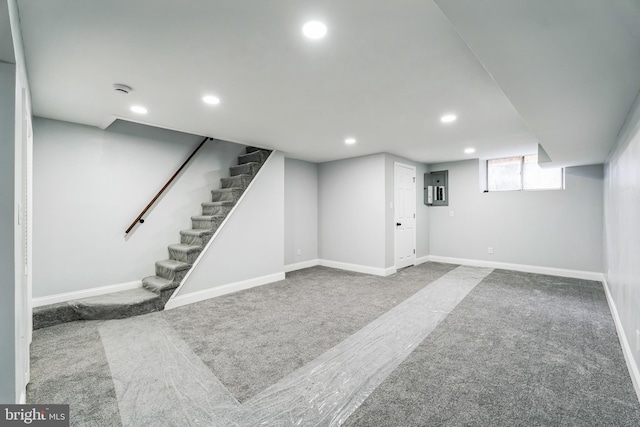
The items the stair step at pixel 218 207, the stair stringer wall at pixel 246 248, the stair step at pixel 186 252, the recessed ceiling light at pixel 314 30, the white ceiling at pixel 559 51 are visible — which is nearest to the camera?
the white ceiling at pixel 559 51

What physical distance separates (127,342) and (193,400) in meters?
1.25

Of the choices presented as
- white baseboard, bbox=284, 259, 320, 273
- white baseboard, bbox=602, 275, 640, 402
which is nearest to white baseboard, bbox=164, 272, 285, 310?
white baseboard, bbox=284, 259, 320, 273

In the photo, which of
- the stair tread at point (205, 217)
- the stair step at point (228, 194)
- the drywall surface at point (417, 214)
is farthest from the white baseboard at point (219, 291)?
the drywall surface at point (417, 214)

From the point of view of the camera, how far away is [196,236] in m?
3.93

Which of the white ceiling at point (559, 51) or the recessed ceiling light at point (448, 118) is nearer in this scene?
the white ceiling at point (559, 51)

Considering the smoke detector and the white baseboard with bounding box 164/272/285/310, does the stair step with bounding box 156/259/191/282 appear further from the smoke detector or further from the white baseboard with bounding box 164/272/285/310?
the smoke detector

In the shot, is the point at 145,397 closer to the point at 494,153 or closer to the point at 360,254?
the point at 360,254

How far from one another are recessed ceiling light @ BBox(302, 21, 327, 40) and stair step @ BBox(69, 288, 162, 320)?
10.8 ft

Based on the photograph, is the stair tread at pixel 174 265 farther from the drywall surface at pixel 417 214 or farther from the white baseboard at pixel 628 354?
the white baseboard at pixel 628 354


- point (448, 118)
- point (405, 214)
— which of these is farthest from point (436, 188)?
point (448, 118)

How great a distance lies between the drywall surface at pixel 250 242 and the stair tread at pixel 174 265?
12 cm

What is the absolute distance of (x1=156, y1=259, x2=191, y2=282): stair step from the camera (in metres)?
3.60

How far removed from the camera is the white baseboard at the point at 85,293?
126 inches

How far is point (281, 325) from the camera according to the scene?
3.01m
